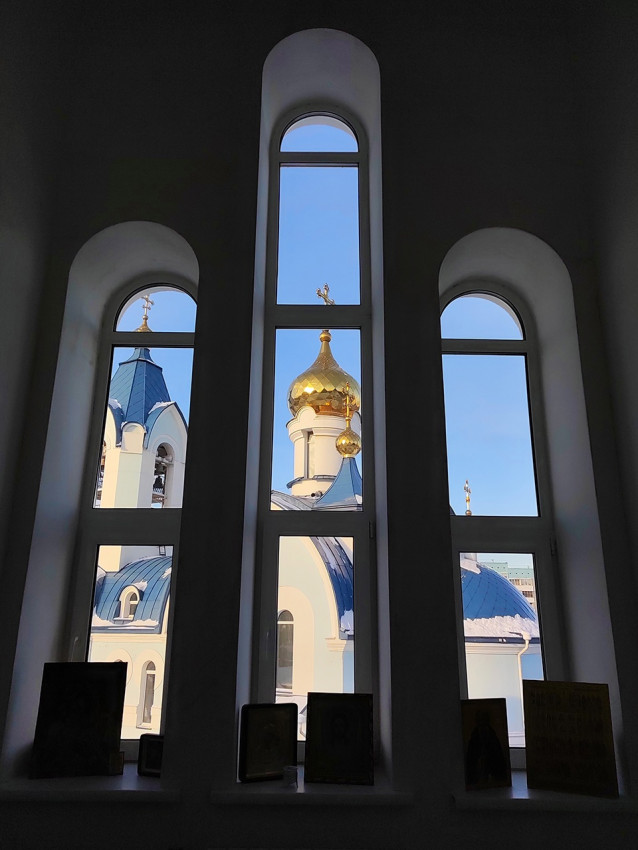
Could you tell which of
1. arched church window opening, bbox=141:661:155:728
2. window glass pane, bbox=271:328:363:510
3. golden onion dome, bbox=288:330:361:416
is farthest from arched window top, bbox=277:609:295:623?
golden onion dome, bbox=288:330:361:416

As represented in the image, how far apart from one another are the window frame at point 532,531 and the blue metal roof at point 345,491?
0.48 metres

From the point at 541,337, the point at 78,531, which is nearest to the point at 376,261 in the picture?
the point at 541,337

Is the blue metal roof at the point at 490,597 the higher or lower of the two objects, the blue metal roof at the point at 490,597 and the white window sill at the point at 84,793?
the higher

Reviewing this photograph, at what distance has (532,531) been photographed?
3.03 m

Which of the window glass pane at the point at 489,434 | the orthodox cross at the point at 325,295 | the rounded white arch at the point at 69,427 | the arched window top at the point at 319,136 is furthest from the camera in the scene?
the arched window top at the point at 319,136

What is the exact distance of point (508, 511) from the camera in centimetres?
308

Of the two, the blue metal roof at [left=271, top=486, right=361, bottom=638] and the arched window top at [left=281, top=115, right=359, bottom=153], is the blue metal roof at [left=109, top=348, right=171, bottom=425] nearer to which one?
the blue metal roof at [left=271, top=486, right=361, bottom=638]

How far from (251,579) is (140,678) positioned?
0.67 metres

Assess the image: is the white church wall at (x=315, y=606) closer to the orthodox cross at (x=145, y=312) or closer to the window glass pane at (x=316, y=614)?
the window glass pane at (x=316, y=614)

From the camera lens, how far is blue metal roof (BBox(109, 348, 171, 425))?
3201mm

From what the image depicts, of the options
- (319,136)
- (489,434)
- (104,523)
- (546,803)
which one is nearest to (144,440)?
(104,523)

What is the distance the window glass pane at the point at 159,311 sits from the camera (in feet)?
11.1

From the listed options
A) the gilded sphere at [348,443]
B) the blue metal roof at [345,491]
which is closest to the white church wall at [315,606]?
the blue metal roof at [345,491]

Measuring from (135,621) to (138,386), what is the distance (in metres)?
1.17
